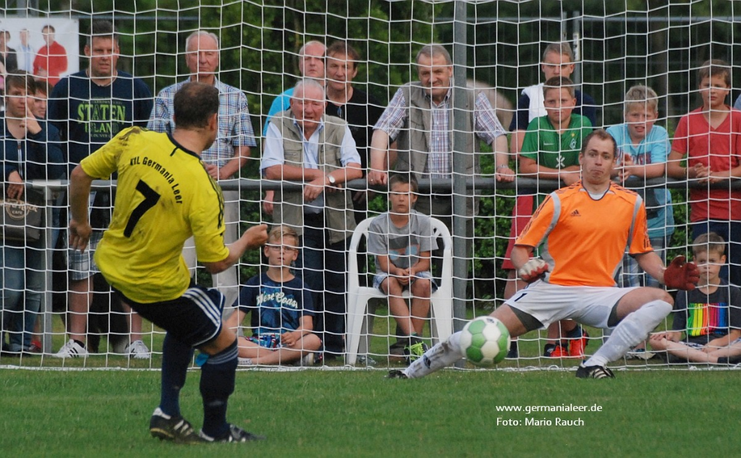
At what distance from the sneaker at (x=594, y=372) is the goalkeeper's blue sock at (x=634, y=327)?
110 mm

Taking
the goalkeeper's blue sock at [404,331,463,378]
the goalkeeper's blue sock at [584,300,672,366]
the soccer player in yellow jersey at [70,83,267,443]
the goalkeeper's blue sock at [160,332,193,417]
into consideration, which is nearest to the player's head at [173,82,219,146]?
the soccer player in yellow jersey at [70,83,267,443]

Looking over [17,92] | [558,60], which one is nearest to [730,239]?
[558,60]

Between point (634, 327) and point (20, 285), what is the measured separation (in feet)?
16.2

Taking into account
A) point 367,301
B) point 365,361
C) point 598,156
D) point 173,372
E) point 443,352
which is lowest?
point 365,361

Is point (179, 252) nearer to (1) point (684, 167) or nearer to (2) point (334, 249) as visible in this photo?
(2) point (334, 249)

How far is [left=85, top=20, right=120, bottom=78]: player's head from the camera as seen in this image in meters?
9.31

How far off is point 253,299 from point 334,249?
80 centimetres

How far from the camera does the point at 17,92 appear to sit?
9375 mm

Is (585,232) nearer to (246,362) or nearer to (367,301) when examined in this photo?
(367,301)

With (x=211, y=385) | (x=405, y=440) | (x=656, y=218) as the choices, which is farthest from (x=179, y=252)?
(x=656, y=218)

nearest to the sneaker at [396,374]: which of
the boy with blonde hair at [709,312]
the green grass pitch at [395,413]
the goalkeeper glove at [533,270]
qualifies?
the green grass pitch at [395,413]

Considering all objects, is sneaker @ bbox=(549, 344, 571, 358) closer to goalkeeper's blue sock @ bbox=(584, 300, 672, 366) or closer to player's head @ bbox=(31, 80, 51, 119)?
goalkeeper's blue sock @ bbox=(584, 300, 672, 366)

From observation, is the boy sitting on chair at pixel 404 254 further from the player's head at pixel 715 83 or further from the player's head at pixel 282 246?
the player's head at pixel 715 83

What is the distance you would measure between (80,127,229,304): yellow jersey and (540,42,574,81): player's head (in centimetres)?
471
